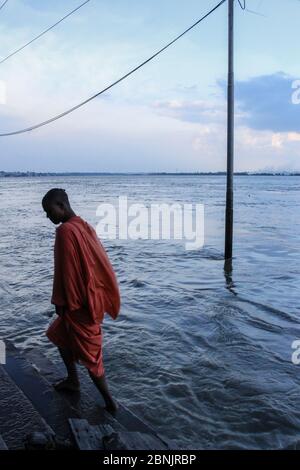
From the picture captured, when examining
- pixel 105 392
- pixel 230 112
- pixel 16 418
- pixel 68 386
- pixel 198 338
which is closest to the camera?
pixel 16 418

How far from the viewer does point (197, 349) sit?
20.9 feet

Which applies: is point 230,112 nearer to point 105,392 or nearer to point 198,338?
point 198,338

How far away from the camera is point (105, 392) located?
4.06 m

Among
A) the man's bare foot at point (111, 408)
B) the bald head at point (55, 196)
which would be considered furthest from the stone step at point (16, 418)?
the bald head at point (55, 196)

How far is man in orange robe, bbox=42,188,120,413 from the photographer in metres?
3.74

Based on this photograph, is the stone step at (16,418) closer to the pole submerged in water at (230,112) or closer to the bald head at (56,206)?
the bald head at (56,206)

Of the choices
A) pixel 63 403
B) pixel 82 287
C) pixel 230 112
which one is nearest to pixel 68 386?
pixel 63 403

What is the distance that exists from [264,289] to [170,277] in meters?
2.44

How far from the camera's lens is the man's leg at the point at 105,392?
3.95 meters

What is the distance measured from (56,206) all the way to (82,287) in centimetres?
73

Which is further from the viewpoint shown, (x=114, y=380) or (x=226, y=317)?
(x=226, y=317)

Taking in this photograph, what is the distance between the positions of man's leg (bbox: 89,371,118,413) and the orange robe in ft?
0.25
